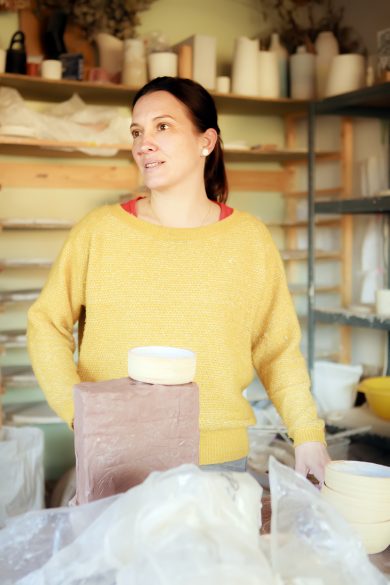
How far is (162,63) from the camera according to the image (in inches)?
150

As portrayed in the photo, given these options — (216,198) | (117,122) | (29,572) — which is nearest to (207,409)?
(216,198)

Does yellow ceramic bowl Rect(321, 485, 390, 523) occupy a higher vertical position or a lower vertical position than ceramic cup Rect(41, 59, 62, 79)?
lower

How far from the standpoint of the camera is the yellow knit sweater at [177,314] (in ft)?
4.84

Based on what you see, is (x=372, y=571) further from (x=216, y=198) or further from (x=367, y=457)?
(x=367, y=457)

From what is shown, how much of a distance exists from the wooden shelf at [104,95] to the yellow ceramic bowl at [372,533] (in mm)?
2986

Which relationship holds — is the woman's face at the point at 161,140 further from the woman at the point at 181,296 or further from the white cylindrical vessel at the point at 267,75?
the white cylindrical vessel at the point at 267,75

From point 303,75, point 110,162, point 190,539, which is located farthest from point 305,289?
point 190,539

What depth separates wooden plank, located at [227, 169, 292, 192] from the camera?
14.6ft

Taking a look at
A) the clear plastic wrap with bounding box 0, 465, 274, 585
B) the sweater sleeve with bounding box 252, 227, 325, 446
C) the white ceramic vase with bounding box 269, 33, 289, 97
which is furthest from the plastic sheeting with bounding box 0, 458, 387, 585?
the white ceramic vase with bounding box 269, 33, 289, 97

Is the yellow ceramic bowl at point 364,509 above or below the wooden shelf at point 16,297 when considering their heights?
below

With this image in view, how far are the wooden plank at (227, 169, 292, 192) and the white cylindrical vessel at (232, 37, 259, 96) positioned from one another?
529 mm

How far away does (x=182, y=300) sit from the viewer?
1.50 meters

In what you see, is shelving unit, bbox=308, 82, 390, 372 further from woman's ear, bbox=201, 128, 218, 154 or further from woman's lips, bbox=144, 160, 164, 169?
woman's lips, bbox=144, 160, 164, 169

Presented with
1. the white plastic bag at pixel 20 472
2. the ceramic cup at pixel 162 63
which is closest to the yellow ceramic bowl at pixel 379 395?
the white plastic bag at pixel 20 472
